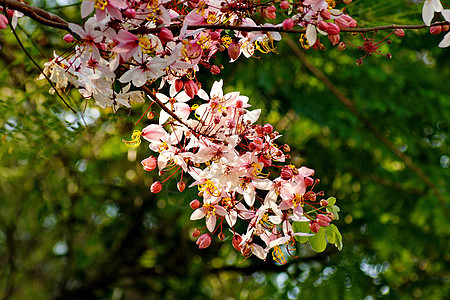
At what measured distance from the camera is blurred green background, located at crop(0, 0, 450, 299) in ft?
6.53

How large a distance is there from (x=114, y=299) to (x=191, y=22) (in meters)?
Result: 2.65

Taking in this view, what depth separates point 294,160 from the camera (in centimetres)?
192

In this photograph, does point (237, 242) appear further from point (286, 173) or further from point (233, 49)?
point (233, 49)

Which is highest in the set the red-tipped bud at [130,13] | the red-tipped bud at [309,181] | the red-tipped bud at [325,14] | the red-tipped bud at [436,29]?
the red-tipped bud at [130,13]

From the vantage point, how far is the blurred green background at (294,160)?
199cm

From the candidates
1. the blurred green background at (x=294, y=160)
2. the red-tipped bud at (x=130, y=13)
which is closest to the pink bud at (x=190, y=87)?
the red-tipped bud at (x=130, y=13)

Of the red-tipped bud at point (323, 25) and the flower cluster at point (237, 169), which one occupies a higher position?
the red-tipped bud at point (323, 25)

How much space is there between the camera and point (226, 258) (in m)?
2.86

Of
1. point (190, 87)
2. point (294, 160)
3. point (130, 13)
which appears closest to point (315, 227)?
point (190, 87)

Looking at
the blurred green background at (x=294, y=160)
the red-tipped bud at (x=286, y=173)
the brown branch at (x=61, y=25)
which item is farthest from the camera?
the blurred green background at (x=294, y=160)

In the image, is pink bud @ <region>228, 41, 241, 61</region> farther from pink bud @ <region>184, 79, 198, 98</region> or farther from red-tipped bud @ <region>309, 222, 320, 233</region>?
red-tipped bud @ <region>309, 222, 320, 233</region>

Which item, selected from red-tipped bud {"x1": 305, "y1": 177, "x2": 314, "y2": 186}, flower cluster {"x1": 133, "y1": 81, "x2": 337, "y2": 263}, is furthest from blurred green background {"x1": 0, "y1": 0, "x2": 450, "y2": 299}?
red-tipped bud {"x1": 305, "y1": 177, "x2": 314, "y2": 186}

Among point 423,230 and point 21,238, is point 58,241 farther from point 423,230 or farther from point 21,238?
point 423,230

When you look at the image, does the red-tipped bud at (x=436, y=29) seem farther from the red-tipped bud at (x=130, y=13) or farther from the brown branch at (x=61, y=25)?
the red-tipped bud at (x=130, y=13)
